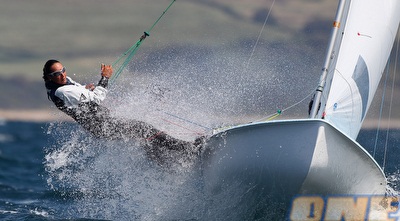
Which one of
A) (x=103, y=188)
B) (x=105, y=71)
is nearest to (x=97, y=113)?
(x=105, y=71)

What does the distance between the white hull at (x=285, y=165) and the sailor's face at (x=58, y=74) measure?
1602 mm

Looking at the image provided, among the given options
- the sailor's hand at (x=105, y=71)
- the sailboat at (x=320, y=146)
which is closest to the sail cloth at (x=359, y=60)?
the sailboat at (x=320, y=146)

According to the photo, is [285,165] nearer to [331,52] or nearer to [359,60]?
[331,52]

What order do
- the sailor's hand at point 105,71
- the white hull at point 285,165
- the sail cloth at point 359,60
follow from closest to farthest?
the white hull at point 285,165 < the sail cloth at point 359,60 < the sailor's hand at point 105,71

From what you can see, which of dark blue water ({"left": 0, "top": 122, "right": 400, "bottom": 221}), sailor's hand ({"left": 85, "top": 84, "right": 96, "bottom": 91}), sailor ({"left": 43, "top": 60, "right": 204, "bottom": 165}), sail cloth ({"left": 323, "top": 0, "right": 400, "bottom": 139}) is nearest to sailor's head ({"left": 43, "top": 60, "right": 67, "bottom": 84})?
sailor ({"left": 43, "top": 60, "right": 204, "bottom": 165})

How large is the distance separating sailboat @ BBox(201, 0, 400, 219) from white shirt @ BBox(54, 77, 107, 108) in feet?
4.10

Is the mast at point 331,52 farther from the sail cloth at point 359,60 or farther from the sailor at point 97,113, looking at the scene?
the sailor at point 97,113

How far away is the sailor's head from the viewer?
6254 mm

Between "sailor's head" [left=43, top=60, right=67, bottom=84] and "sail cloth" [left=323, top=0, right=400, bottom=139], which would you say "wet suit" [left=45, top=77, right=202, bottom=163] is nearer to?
"sailor's head" [left=43, top=60, right=67, bottom=84]

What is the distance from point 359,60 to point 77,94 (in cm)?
263

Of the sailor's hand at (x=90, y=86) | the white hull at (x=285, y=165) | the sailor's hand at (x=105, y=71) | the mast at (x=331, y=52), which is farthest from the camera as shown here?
the sailor's hand at (x=90, y=86)

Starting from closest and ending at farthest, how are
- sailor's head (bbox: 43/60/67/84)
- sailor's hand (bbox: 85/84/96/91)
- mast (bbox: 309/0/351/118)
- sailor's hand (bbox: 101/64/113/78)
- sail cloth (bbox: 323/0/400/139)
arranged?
mast (bbox: 309/0/351/118) < sail cloth (bbox: 323/0/400/139) < sailor's head (bbox: 43/60/67/84) < sailor's hand (bbox: 101/64/113/78) < sailor's hand (bbox: 85/84/96/91)

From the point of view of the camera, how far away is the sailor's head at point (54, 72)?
20.5 ft

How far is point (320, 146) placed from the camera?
505cm
